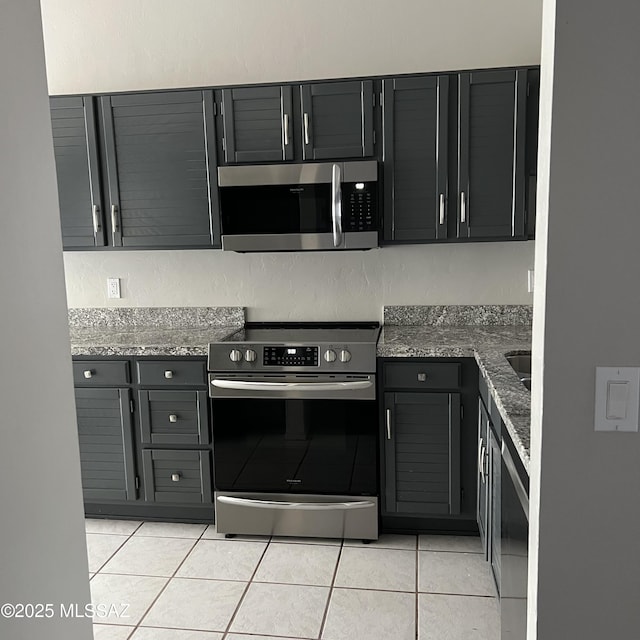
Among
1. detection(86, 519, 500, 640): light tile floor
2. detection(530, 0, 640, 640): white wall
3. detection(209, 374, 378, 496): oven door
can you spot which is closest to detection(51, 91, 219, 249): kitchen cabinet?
detection(209, 374, 378, 496): oven door

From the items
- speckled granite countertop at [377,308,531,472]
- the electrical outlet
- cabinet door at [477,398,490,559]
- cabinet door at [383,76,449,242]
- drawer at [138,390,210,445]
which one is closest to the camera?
speckled granite countertop at [377,308,531,472]

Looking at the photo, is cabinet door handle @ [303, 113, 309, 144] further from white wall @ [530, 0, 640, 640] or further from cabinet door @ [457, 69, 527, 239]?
white wall @ [530, 0, 640, 640]

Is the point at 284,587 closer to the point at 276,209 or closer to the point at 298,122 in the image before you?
the point at 276,209

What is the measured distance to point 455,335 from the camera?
3152mm

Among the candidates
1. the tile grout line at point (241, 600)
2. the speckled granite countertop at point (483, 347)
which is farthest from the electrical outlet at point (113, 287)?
the tile grout line at point (241, 600)

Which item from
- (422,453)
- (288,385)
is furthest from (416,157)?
(422,453)

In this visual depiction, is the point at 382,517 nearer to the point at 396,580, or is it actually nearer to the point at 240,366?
the point at 396,580

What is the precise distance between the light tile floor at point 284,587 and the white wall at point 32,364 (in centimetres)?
131

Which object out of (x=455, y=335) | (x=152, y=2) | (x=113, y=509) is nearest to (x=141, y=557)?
(x=113, y=509)

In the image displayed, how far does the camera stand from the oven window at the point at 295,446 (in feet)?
9.62

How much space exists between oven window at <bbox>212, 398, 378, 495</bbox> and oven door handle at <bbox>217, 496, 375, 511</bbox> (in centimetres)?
5

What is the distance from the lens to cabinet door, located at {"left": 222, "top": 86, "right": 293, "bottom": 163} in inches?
120

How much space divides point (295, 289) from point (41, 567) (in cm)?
250

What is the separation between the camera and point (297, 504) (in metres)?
3.00
